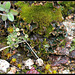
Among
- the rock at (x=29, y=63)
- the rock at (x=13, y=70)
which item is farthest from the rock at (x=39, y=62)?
the rock at (x=13, y=70)

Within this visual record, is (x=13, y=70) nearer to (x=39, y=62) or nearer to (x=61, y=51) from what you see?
(x=39, y=62)

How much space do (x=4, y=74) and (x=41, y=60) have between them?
4.47 feet

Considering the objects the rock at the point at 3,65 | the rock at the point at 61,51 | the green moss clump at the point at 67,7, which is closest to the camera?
the rock at the point at 3,65

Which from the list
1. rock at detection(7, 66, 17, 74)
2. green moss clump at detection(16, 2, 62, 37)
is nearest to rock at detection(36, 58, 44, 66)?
rock at detection(7, 66, 17, 74)

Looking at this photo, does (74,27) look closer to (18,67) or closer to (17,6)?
(17,6)

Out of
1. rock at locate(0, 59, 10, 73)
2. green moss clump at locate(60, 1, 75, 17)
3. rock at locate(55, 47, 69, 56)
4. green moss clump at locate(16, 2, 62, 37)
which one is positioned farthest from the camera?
green moss clump at locate(60, 1, 75, 17)

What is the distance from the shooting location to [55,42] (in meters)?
3.32

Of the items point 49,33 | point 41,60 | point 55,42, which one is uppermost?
point 49,33

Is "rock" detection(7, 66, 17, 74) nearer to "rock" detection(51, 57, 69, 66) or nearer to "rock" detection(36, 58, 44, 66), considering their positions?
"rock" detection(36, 58, 44, 66)

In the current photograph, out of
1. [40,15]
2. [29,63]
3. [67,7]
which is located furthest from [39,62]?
[67,7]

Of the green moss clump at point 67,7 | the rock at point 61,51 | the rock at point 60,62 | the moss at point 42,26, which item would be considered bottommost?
the rock at point 60,62

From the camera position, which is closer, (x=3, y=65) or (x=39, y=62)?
(x=3, y=65)

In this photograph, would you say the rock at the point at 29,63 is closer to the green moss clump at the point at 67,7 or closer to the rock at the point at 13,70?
the rock at the point at 13,70

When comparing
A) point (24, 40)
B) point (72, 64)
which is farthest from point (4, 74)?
point (72, 64)
